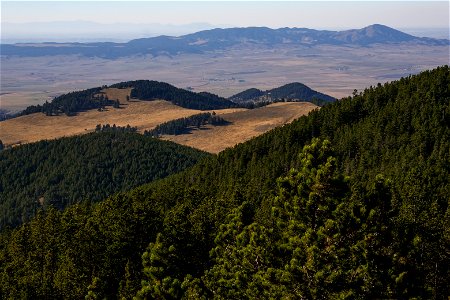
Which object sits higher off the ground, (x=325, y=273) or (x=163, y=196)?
(x=325, y=273)

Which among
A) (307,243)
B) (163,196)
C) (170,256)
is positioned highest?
(307,243)

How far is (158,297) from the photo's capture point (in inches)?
1393

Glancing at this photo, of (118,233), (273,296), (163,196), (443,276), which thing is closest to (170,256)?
(273,296)

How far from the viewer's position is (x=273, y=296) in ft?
112

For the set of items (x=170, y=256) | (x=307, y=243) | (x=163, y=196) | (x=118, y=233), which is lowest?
(x=163, y=196)

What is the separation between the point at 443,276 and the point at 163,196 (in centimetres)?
6343

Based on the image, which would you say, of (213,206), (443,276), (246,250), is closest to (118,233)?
(213,206)

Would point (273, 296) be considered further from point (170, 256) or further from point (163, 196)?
point (163, 196)

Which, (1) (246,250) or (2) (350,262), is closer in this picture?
(2) (350,262)

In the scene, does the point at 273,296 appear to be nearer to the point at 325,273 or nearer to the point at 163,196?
the point at 325,273

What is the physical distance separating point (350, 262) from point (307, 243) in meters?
3.41

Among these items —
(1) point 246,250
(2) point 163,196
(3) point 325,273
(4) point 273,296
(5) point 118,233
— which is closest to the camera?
(3) point 325,273

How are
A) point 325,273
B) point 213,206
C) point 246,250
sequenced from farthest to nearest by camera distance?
point 213,206, point 246,250, point 325,273

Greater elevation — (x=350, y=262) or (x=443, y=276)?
(x=350, y=262)
